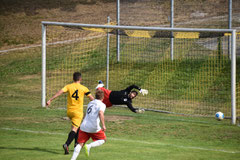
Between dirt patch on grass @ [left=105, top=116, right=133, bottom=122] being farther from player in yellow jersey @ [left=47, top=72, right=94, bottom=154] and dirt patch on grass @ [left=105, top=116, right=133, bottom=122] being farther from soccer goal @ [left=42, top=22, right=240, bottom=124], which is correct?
player in yellow jersey @ [left=47, top=72, right=94, bottom=154]

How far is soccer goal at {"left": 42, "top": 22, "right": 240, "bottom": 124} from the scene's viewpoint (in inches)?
659

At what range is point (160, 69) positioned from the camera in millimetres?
21188

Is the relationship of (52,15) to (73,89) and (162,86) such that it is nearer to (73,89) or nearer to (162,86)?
(162,86)

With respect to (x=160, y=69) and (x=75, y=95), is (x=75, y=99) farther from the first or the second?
(x=160, y=69)

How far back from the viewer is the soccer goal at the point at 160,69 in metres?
16.7

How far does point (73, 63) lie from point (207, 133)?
14057mm

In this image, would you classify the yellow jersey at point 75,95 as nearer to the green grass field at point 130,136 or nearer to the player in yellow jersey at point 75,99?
the player in yellow jersey at point 75,99

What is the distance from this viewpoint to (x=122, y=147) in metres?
10.0

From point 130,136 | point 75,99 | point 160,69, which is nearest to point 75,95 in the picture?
point 75,99

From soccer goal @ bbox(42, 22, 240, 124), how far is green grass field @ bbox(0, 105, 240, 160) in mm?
2051

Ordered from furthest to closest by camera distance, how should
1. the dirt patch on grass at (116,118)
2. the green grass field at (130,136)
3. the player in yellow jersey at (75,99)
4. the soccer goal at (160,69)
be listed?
1. the soccer goal at (160,69)
2. the dirt patch on grass at (116,118)
3. the player in yellow jersey at (75,99)
4. the green grass field at (130,136)

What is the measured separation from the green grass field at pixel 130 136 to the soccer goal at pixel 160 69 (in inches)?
80.8

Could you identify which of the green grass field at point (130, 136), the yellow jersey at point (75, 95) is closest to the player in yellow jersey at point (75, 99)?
the yellow jersey at point (75, 95)

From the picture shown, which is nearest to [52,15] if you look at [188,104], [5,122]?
[188,104]
